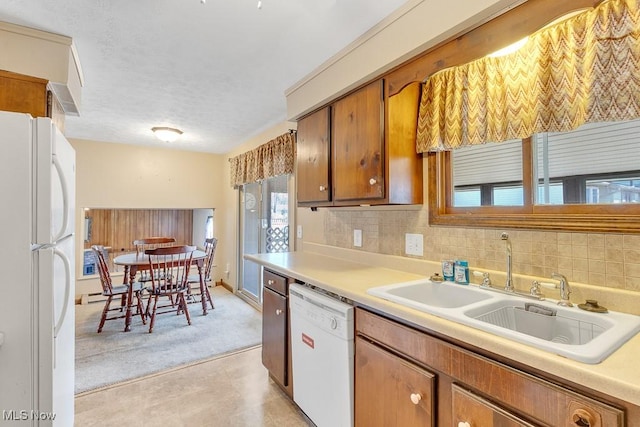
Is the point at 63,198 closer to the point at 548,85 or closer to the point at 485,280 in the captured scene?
the point at 485,280

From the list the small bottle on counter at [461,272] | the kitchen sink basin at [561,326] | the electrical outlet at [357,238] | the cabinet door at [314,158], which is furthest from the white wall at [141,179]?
the kitchen sink basin at [561,326]

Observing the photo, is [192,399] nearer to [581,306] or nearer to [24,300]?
[24,300]

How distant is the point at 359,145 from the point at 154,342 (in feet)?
9.14

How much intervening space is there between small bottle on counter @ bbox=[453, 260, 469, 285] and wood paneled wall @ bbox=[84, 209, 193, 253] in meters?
5.70

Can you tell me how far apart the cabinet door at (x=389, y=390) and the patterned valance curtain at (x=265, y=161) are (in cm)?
218

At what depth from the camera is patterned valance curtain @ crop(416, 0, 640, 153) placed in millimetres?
1053

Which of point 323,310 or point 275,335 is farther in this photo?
point 275,335

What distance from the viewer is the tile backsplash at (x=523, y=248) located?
1124 mm

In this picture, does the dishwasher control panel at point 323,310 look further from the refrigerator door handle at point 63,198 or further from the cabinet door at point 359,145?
the refrigerator door handle at point 63,198

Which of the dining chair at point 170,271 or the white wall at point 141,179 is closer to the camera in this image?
the dining chair at point 170,271

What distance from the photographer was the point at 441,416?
1074 mm

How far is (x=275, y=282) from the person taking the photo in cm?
216

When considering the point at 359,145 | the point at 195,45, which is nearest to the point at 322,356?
the point at 359,145

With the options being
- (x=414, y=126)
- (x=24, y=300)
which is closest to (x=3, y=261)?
(x=24, y=300)
